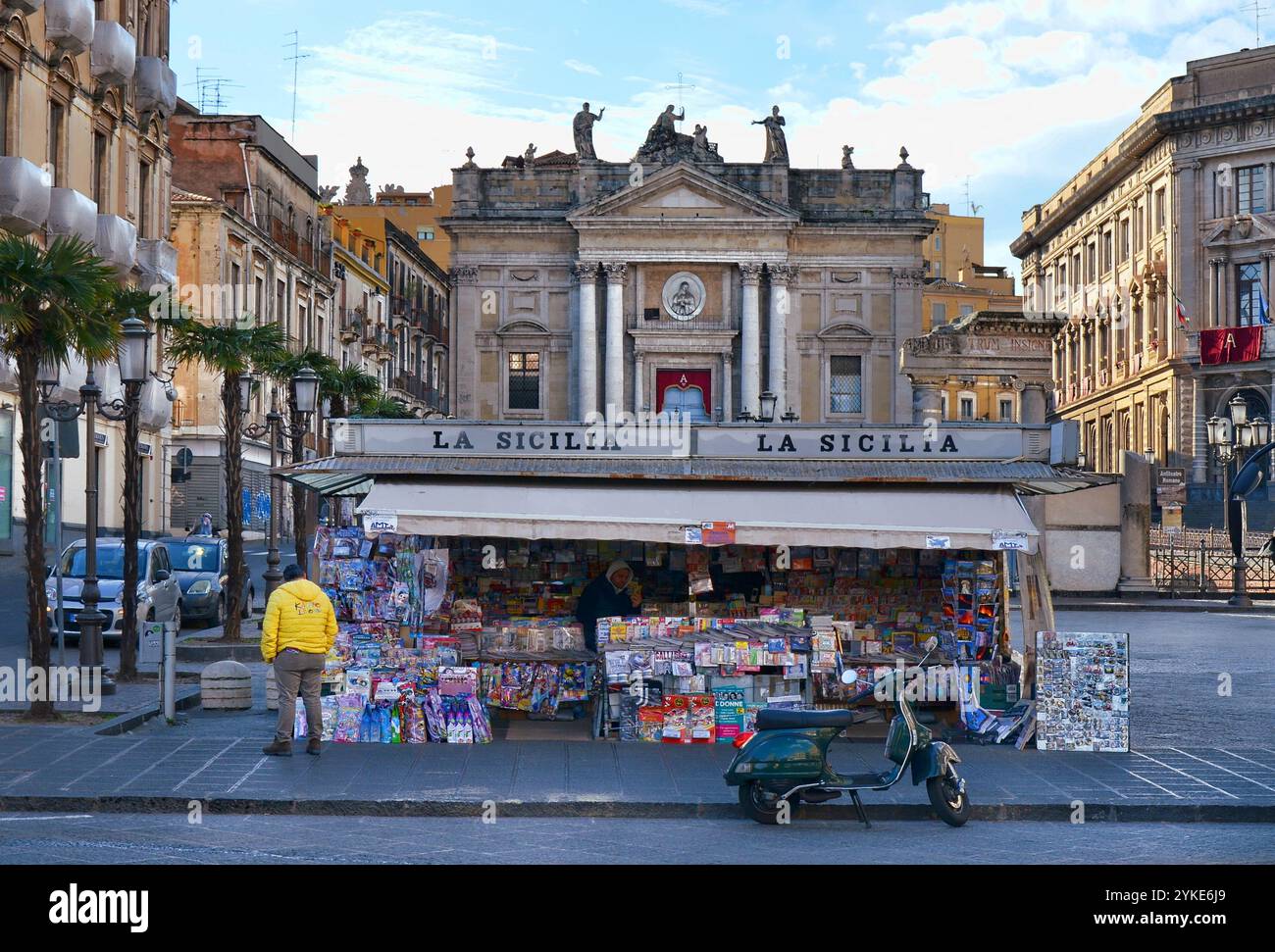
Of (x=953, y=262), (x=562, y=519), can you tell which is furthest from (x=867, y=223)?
(x=562, y=519)

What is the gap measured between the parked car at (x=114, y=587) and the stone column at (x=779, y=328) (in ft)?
132

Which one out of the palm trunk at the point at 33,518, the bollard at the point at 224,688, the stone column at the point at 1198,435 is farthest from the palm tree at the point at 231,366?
the stone column at the point at 1198,435

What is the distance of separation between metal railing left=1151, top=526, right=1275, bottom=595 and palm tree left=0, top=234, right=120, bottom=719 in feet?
98.1

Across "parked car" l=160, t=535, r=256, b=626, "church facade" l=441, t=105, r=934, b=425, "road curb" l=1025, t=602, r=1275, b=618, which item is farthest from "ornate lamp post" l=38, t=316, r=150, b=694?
"church facade" l=441, t=105, r=934, b=425

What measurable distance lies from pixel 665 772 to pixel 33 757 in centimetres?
506

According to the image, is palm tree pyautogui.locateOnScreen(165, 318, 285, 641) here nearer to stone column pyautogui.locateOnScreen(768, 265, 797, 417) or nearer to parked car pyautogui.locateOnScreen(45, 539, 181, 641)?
parked car pyautogui.locateOnScreen(45, 539, 181, 641)

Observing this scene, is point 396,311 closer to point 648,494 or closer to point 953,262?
point 953,262

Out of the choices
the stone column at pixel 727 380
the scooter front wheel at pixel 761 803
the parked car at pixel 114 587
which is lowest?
the scooter front wheel at pixel 761 803

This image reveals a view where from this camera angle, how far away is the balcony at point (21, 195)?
3039 centimetres

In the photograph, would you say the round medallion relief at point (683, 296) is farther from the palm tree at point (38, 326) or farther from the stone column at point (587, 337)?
the palm tree at point (38, 326)

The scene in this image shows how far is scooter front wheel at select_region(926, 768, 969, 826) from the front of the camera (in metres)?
10.8

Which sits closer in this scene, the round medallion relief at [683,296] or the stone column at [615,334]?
the stone column at [615,334]

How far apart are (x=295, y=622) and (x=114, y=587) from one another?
37.8ft
